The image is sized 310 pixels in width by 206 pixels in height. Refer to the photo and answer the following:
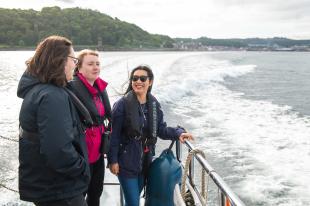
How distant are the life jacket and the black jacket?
797mm

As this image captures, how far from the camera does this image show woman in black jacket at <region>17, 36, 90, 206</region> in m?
1.77

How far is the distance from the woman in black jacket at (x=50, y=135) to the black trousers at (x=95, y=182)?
787 mm

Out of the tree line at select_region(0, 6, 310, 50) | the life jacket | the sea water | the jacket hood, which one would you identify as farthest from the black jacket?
the tree line at select_region(0, 6, 310, 50)

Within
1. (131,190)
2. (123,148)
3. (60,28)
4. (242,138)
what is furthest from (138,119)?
(60,28)

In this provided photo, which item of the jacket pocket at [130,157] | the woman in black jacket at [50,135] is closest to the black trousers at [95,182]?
the jacket pocket at [130,157]

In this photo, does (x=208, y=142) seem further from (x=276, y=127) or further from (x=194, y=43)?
(x=194, y=43)

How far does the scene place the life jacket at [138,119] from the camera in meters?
2.75

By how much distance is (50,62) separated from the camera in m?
1.90

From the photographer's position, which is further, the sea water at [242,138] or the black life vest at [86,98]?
the sea water at [242,138]

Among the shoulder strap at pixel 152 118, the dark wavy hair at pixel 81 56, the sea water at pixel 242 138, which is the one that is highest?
the dark wavy hair at pixel 81 56

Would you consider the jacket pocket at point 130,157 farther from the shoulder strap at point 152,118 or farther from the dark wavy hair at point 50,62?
the dark wavy hair at point 50,62

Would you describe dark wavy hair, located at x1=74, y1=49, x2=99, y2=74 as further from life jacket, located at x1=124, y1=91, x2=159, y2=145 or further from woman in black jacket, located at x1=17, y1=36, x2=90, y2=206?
woman in black jacket, located at x1=17, y1=36, x2=90, y2=206

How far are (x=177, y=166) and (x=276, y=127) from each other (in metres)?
10.00

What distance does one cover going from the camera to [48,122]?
175 centimetres
